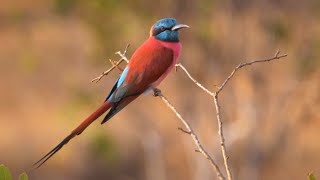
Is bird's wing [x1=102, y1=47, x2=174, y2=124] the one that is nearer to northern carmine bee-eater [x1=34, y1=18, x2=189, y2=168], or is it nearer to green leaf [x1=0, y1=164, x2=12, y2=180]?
northern carmine bee-eater [x1=34, y1=18, x2=189, y2=168]

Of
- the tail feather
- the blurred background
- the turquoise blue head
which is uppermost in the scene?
the turquoise blue head

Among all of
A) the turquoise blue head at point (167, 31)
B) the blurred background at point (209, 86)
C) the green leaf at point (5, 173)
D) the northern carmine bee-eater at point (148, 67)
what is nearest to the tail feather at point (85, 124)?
the northern carmine bee-eater at point (148, 67)

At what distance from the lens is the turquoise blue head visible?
3784 millimetres

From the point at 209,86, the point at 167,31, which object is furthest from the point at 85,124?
the point at 209,86

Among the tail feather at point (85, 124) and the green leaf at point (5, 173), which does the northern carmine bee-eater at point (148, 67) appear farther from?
the green leaf at point (5, 173)

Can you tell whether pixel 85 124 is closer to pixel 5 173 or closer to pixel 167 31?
pixel 5 173

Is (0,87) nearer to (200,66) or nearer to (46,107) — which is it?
(46,107)

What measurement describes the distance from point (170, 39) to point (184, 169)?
8.63 metres

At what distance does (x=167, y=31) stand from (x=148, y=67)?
0.21 m

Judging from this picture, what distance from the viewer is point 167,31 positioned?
3.79 meters

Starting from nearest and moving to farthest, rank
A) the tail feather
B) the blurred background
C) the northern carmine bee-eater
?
the tail feather, the northern carmine bee-eater, the blurred background

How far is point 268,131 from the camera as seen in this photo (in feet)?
35.2

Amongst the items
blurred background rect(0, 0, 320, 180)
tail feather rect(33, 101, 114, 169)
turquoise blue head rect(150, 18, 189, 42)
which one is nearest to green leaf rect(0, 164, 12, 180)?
tail feather rect(33, 101, 114, 169)

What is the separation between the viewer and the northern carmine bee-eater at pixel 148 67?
3541 mm
